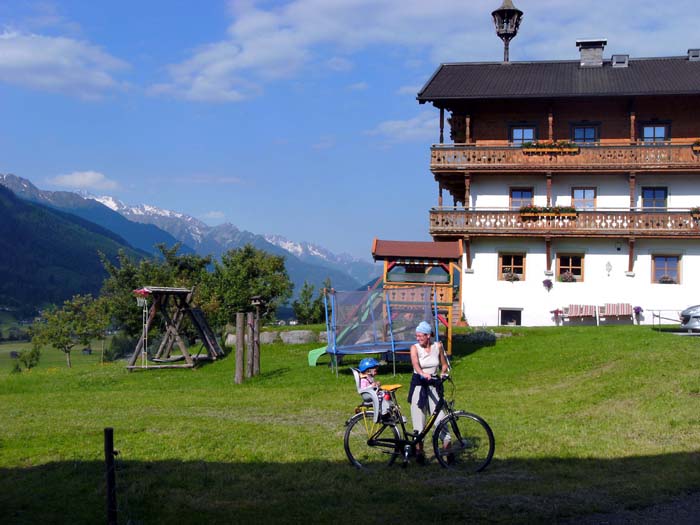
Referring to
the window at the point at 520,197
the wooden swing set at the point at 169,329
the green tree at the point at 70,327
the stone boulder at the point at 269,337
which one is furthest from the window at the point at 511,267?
the green tree at the point at 70,327

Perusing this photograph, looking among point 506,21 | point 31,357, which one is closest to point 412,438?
point 506,21

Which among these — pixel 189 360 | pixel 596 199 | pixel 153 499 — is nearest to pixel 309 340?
pixel 189 360

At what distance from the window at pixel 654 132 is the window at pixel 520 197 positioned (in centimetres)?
565

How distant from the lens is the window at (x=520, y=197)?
125 feet

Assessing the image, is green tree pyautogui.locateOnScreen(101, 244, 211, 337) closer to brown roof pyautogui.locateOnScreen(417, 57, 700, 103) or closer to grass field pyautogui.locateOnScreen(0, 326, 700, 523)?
brown roof pyautogui.locateOnScreen(417, 57, 700, 103)

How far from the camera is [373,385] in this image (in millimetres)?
11203

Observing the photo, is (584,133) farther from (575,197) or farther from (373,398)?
(373,398)

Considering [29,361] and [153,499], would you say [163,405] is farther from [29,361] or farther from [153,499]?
[29,361]

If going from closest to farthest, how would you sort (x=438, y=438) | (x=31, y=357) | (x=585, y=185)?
(x=438, y=438) → (x=585, y=185) → (x=31, y=357)

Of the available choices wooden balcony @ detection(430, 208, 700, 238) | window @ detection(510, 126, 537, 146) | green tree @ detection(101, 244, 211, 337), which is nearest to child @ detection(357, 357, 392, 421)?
wooden balcony @ detection(430, 208, 700, 238)

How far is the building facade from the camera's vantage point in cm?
3625

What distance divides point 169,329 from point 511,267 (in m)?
16.7

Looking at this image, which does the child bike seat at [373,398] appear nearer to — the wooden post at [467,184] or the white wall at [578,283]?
the white wall at [578,283]

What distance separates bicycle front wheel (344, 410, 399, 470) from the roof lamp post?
35.1 metres
